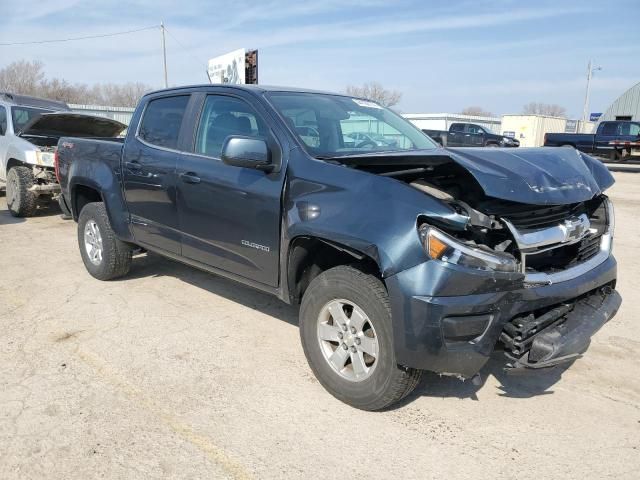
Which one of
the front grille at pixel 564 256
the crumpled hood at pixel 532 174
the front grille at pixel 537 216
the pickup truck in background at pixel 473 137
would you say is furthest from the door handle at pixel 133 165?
the pickup truck in background at pixel 473 137

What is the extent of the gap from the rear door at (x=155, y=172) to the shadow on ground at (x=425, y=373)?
91cm

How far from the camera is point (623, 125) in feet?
70.0

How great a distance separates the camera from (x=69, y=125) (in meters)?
8.96

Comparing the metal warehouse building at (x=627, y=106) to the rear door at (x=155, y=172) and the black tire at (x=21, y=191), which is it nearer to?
the black tire at (x=21, y=191)

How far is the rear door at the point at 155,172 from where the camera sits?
428cm

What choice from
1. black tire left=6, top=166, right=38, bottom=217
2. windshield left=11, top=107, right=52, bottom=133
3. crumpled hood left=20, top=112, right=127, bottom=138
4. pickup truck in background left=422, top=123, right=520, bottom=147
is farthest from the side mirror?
pickup truck in background left=422, top=123, right=520, bottom=147

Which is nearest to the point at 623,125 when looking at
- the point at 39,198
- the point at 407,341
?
the point at 39,198

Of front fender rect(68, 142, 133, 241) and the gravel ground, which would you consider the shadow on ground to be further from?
front fender rect(68, 142, 133, 241)

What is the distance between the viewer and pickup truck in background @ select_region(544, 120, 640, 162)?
20.6 metres

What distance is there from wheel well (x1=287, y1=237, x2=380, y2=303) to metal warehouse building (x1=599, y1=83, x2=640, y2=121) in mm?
41517

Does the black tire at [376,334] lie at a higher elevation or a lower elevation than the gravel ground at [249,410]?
higher

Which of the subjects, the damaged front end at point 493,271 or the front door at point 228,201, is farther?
the front door at point 228,201

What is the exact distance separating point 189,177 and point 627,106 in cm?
4605

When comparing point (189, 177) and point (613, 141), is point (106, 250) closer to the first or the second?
point (189, 177)
